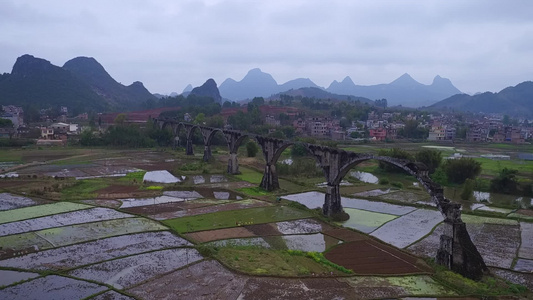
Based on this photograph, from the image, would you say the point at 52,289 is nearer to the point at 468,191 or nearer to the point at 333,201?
the point at 333,201

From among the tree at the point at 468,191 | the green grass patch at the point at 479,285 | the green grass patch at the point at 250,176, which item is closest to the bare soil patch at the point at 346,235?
the green grass patch at the point at 479,285

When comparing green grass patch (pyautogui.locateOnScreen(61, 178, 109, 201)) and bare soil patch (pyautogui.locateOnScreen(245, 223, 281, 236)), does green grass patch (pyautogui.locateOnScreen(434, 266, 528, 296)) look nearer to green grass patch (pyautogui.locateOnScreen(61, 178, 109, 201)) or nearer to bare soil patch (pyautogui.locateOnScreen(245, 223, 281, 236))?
bare soil patch (pyautogui.locateOnScreen(245, 223, 281, 236))

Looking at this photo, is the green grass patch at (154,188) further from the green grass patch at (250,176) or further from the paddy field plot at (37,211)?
the green grass patch at (250,176)

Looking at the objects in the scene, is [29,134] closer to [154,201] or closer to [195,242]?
[154,201]

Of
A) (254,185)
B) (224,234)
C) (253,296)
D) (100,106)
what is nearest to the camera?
(253,296)

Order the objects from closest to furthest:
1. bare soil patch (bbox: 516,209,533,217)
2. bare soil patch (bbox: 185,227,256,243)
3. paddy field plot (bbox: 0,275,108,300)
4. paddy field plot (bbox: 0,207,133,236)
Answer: paddy field plot (bbox: 0,275,108,300), bare soil patch (bbox: 185,227,256,243), paddy field plot (bbox: 0,207,133,236), bare soil patch (bbox: 516,209,533,217)

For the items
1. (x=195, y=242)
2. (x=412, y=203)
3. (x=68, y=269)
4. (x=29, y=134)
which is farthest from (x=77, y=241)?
(x=29, y=134)

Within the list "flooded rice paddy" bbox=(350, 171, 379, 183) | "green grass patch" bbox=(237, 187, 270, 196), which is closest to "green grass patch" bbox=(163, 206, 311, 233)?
"green grass patch" bbox=(237, 187, 270, 196)
